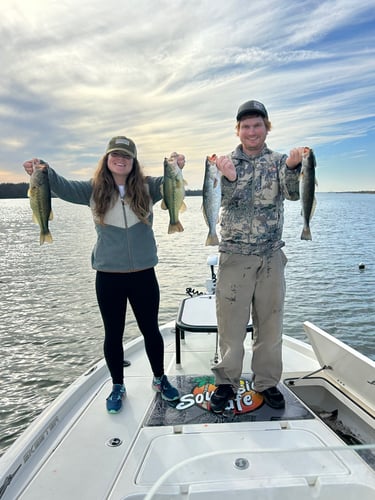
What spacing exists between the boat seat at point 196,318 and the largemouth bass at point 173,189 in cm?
117

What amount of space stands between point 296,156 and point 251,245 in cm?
80

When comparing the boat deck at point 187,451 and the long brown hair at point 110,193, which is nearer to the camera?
the boat deck at point 187,451

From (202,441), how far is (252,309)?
118 cm

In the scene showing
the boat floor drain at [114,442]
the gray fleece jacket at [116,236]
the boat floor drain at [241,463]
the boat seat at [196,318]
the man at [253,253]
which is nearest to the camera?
the boat floor drain at [241,463]

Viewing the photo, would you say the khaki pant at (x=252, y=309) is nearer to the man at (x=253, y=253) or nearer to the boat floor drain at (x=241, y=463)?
the man at (x=253, y=253)

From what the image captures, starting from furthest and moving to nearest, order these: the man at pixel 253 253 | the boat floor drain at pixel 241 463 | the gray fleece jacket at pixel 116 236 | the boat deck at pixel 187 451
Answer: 1. the gray fleece jacket at pixel 116 236
2. the man at pixel 253 253
3. the boat floor drain at pixel 241 463
4. the boat deck at pixel 187 451

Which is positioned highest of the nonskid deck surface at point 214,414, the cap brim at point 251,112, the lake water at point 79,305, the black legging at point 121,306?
the cap brim at point 251,112

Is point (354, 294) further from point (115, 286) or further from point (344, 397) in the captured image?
point (115, 286)

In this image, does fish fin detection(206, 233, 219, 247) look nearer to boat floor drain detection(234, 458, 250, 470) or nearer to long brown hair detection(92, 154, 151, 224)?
long brown hair detection(92, 154, 151, 224)

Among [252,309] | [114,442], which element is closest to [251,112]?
[252,309]

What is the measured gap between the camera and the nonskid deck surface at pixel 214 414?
9.90 feet

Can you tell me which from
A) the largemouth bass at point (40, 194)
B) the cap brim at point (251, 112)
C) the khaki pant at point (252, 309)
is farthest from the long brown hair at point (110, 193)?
the cap brim at point (251, 112)

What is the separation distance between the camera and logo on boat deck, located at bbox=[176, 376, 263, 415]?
3.19m

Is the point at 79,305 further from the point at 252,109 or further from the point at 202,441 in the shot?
the point at 252,109
